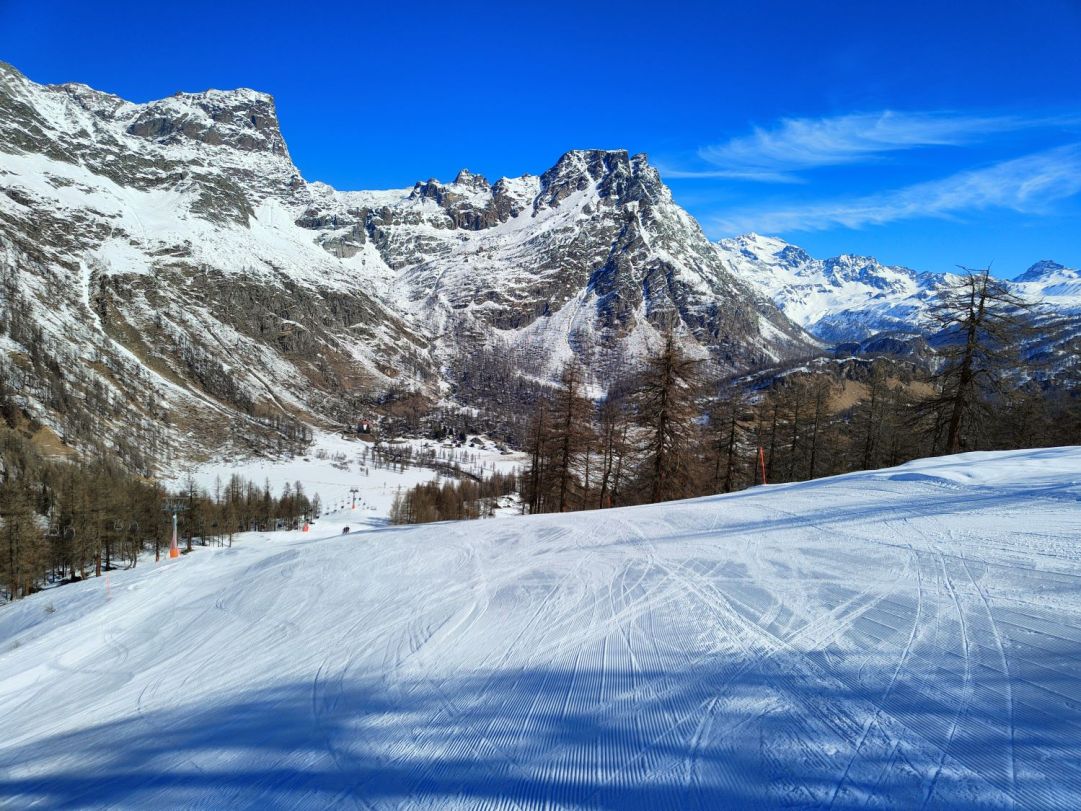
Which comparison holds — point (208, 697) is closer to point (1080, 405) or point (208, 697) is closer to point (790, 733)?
point (790, 733)

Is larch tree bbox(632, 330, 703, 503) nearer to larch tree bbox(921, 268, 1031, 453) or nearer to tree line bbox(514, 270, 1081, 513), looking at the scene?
tree line bbox(514, 270, 1081, 513)

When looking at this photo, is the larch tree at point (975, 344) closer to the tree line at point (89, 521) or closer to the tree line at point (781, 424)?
the tree line at point (781, 424)

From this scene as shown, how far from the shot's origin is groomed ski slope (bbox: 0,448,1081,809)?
3900 mm

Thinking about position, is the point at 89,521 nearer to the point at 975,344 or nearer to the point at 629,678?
the point at 629,678

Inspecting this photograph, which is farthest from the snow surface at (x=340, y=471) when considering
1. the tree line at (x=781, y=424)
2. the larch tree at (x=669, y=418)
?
the larch tree at (x=669, y=418)

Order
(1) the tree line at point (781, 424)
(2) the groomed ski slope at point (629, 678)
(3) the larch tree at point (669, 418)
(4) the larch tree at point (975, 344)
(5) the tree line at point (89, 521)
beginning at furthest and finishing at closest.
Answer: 1. (5) the tree line at point (89, 521)
2. (3) the larch tree at point (669, 418)
3. (1) the tree line at point (781, 424)
4. (4) the larch tree at point (975, 344)
5. (2) the groomed ski slope at point (629, 678)

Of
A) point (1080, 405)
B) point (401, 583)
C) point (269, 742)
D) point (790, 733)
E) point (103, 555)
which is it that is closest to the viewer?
point (790, 733)

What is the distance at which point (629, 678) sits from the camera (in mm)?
5441

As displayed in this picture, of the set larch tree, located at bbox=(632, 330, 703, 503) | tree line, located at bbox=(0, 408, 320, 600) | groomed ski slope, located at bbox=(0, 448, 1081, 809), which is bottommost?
tree line, located at bbox=(0, 408, 320, 600)

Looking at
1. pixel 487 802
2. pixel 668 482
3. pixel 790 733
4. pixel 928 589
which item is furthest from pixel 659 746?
pixel 668 482

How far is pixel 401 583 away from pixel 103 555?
223 feet

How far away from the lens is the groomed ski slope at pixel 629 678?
390 cm

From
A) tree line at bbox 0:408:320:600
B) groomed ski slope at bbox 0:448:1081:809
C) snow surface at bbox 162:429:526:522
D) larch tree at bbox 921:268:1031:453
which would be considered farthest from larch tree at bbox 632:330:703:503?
snow surface at bbox 162:429:526:522

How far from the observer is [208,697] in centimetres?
702
